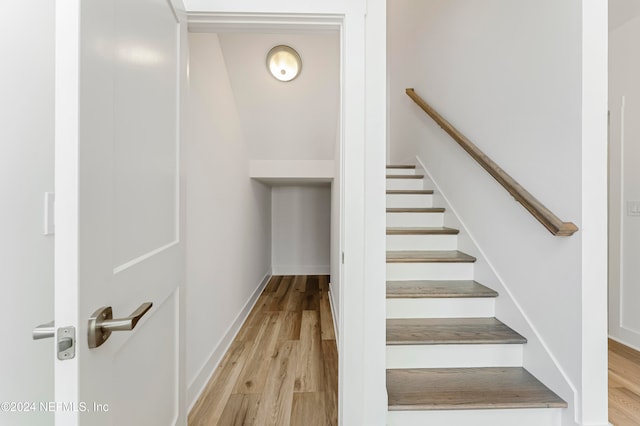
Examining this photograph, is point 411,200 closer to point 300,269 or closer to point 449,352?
point 449,352

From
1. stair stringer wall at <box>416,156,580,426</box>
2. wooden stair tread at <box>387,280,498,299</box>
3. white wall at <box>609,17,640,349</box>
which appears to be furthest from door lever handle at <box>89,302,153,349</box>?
white wall at <box>609,17,640,349</box>

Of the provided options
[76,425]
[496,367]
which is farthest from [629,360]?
[76,425]

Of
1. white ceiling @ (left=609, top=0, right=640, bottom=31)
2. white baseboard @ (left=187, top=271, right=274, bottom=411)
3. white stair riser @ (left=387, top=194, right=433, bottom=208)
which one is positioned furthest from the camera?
white stair riser @ (left=387, top=194, right=433, bottom=208)

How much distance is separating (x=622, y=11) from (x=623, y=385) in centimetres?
273

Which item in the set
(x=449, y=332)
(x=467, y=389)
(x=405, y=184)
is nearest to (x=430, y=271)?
(x=449, y=332)

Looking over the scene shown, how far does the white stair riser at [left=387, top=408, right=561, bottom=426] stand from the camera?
1366mm

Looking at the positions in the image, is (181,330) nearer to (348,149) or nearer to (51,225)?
(51,225)

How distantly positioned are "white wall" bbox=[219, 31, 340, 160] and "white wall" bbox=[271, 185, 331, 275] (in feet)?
5.49

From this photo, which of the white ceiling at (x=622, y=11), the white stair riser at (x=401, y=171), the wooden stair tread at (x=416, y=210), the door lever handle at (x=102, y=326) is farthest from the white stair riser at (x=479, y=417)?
the white ceiling at (x=622, y=11)

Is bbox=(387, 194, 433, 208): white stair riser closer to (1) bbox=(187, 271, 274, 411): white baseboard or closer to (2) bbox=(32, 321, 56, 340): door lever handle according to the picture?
(1) bbox=(187, 271, 274, 411): white baseboard

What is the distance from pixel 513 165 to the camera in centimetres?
177

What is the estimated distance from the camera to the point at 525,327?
161 cm

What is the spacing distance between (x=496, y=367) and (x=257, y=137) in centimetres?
271

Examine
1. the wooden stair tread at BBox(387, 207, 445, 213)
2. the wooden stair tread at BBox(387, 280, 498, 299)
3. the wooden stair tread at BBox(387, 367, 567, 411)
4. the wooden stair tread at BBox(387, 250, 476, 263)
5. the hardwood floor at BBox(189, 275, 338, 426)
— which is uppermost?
the wooden stair tread at BBox(387, 207, 445, 213)
